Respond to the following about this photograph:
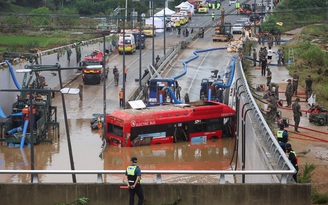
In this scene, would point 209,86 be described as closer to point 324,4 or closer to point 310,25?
point 310,25

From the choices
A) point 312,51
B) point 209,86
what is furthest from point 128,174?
point 312,51

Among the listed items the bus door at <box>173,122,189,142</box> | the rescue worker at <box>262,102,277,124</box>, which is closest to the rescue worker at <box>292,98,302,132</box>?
the rescue worker at <box>262,102,277,124</box>

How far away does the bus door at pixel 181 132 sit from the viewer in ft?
131

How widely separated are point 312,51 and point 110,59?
2246 cm

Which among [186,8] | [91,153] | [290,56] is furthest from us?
[186,8]

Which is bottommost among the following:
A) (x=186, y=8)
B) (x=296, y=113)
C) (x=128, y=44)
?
(x=128, y=44)

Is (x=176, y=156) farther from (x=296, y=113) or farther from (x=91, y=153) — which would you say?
(x=296, y=113)

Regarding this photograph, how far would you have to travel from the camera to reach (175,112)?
130ft

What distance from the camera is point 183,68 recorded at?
209 ft

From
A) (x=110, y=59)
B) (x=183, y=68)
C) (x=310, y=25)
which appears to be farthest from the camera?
(x=310, y=25)

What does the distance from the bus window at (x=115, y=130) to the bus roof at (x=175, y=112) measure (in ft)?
1.60

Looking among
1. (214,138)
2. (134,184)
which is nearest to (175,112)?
(214,138)

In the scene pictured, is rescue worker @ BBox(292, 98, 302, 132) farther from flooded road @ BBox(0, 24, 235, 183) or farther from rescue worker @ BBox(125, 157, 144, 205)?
rescue worker @ BBox(125, 157, 144, 205)

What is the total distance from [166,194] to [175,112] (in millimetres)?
21566
